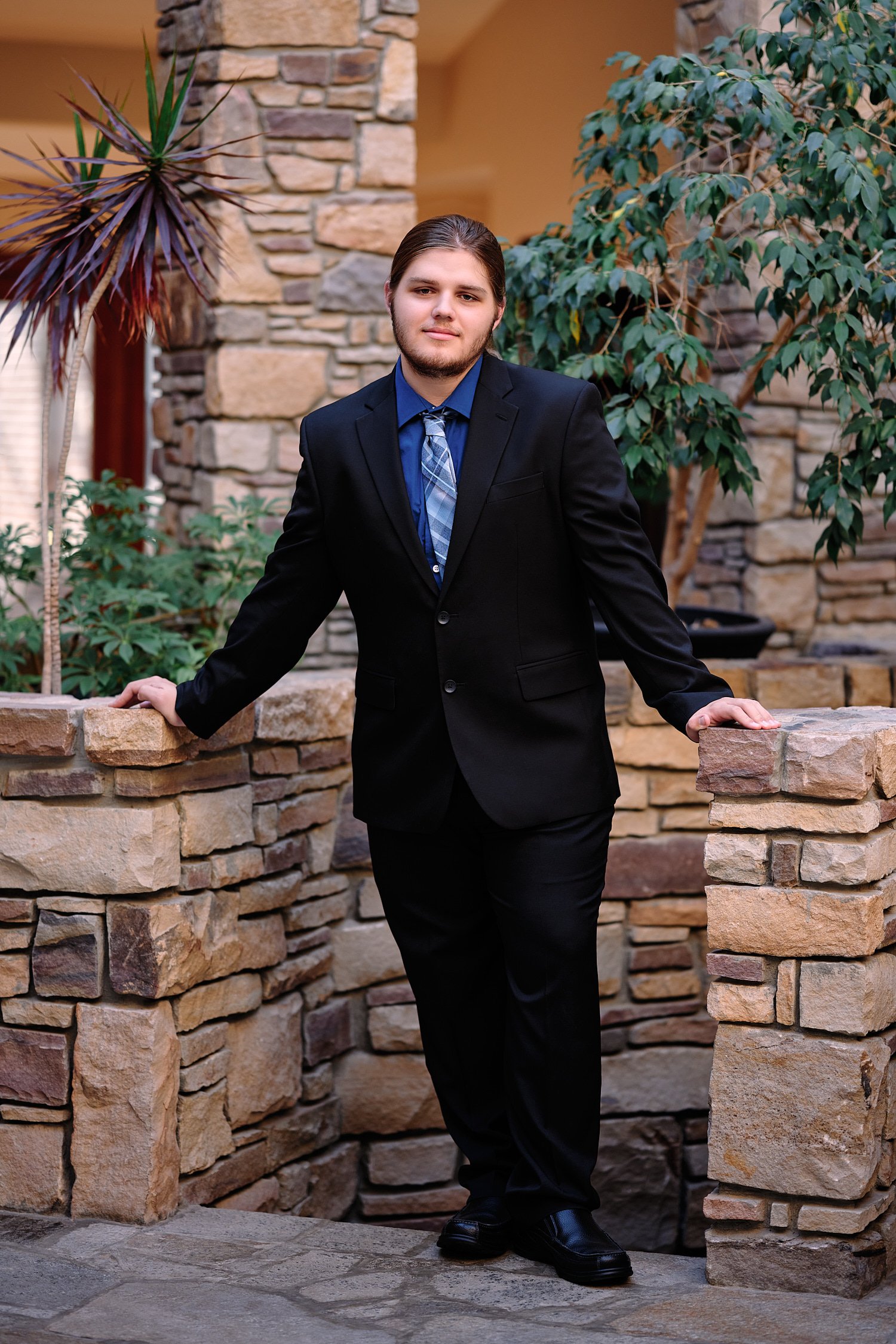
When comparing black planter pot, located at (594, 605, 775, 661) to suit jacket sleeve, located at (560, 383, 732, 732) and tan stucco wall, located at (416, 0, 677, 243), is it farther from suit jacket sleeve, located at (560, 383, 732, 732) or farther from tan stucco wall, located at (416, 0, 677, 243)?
tan stucco wall, located at (416, 0, 677, 243)

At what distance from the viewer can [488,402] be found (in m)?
2.45

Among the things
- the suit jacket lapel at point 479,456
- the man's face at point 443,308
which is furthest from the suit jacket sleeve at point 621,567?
the man's face at point 443,308

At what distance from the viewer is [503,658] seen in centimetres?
243

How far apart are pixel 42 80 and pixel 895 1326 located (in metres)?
6.84

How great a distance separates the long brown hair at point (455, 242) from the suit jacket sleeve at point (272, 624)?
38 centimetres

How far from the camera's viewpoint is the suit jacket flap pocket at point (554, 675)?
2.43 meters

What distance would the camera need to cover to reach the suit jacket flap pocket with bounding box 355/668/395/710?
251 cm

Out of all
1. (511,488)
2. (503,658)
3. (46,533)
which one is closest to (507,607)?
(503,658)

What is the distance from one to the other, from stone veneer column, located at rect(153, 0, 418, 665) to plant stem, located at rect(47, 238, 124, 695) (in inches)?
50.9

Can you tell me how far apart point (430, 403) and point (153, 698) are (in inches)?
Result: 29.3

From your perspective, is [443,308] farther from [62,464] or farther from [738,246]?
[738,246]

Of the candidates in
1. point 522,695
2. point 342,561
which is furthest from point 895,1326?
point 342,561

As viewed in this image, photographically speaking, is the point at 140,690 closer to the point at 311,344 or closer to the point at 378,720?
the point at 378,720

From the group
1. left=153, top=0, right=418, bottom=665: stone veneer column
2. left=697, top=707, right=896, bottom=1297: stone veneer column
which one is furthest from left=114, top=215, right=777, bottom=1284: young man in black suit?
left=153, top=0, right=418, bottom=665: stone veneer column
